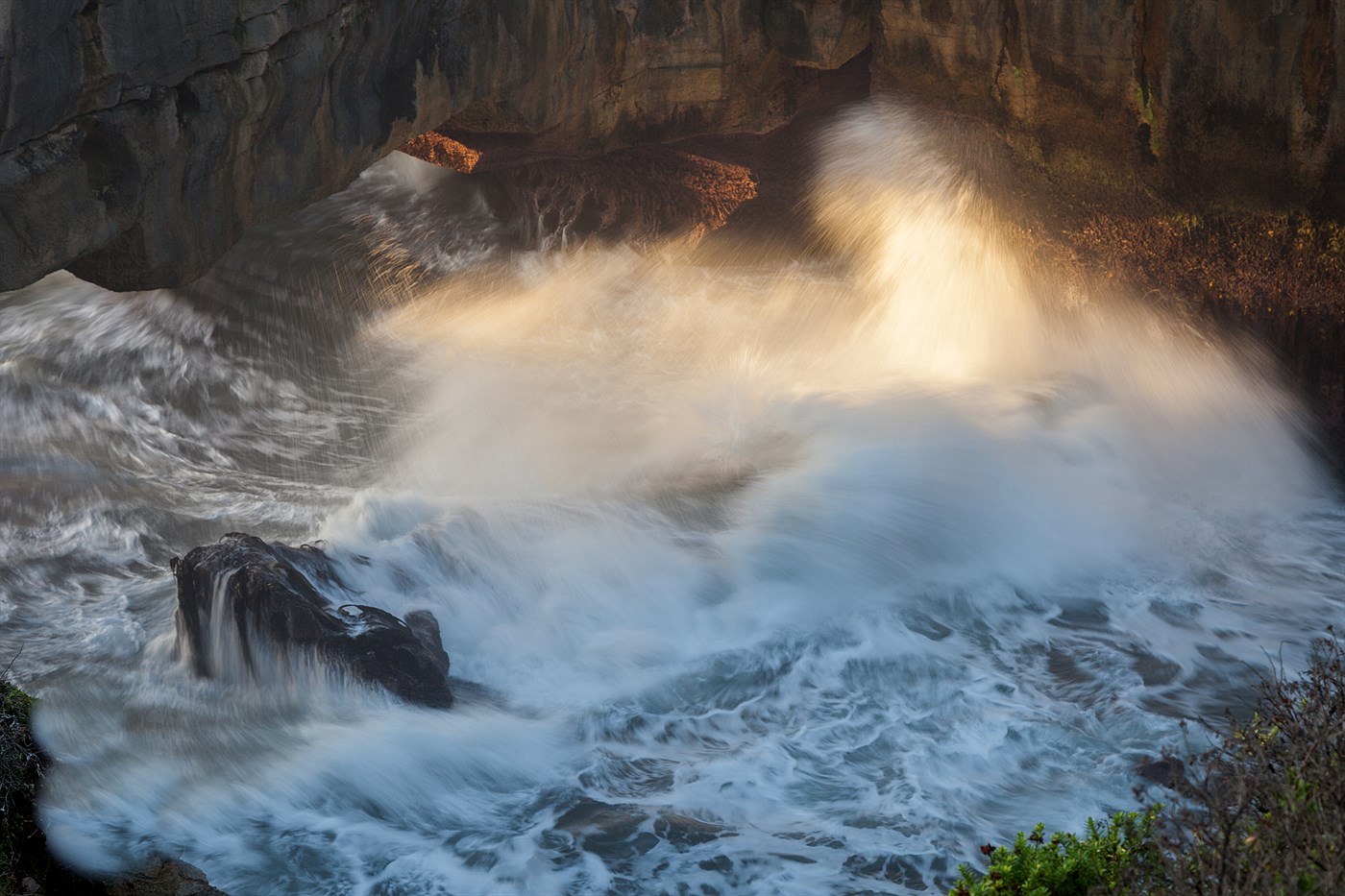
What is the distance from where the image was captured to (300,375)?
13.4 metres

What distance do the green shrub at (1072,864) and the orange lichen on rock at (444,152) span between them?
10771 mm

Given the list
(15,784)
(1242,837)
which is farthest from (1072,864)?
(15,784)

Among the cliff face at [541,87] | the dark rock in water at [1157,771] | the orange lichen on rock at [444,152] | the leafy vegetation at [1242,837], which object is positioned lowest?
the dark rock in water at [1157,771]

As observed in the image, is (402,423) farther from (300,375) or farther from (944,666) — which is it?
(944,666)

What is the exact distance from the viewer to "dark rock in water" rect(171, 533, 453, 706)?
870cm

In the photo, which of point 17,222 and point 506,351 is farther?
point 506,351

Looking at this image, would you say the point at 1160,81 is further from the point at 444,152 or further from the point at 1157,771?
the point at 444,152

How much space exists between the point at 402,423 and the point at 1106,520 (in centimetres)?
646

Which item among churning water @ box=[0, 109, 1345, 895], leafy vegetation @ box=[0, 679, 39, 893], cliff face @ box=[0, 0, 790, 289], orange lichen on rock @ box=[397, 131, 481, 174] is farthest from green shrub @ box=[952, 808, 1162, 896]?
orange lichen on rock @ box=[397, 131, 481, 174]

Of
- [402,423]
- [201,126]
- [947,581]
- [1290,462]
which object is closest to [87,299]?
[402,423]

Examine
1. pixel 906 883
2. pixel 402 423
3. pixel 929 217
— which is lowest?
pixel 906 883

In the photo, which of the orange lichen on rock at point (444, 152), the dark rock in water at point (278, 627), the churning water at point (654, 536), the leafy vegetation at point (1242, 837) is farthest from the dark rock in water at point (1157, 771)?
the orange lichen on rock at point (444, 152)

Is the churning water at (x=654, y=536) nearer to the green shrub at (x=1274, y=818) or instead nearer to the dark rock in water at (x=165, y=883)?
the dark rock in water at (x=165, y=883)

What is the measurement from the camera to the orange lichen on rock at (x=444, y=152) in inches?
579
